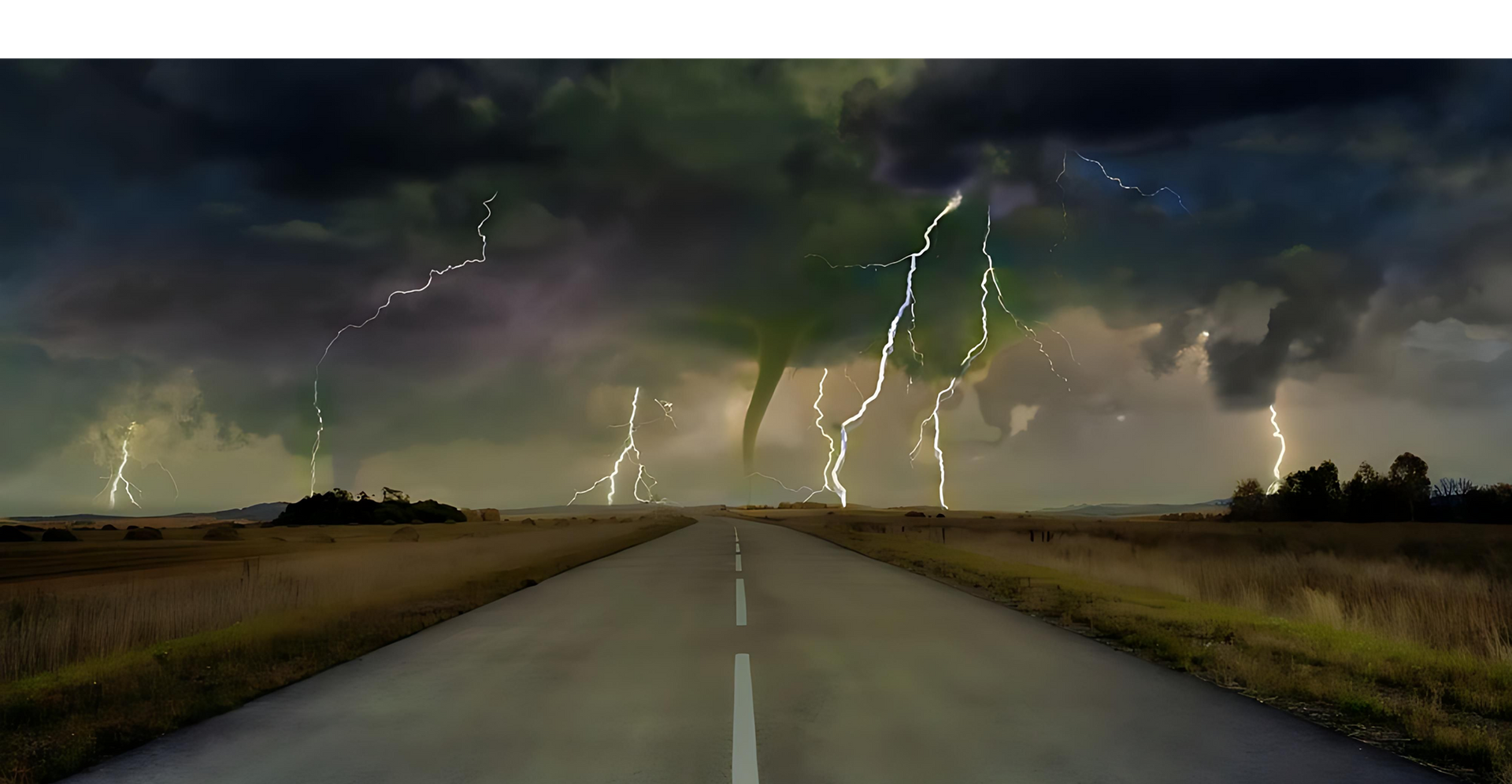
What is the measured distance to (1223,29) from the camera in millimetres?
3830

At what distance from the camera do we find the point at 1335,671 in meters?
7.53

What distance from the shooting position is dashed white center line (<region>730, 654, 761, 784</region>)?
4.45 m

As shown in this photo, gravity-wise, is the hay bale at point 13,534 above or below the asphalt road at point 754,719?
below

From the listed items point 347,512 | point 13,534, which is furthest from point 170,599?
point 347,512

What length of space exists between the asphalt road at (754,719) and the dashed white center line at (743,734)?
0.08 ft

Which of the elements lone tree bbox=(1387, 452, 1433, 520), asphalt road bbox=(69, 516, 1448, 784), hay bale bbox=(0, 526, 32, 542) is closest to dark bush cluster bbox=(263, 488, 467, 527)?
hay bale bbox=(0, 526, 32, 542)

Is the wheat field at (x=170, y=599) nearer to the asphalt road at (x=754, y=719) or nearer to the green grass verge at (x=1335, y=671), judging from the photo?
the asphalt road at (x=754, y=719)

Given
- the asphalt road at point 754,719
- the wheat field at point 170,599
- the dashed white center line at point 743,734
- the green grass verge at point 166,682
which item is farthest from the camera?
Answer: the wheat field at point 170,599

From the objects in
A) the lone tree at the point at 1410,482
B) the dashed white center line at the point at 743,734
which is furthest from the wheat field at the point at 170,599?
the lone tree at the point at 1410,482

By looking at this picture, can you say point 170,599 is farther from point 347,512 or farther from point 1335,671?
point 347,512

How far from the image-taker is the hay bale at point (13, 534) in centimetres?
4025

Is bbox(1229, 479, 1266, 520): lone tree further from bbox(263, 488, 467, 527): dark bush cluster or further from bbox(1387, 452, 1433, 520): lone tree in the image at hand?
bbox(263, 488, 467, 527): dark bush cluster

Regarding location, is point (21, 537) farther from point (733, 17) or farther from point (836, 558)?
point (733, 17)

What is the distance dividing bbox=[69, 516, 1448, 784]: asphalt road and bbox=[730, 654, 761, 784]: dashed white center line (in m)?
0.02
